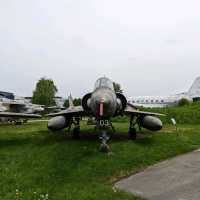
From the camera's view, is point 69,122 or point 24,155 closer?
point 24,155

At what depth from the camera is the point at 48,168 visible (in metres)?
7.66

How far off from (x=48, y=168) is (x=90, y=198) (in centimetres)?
254

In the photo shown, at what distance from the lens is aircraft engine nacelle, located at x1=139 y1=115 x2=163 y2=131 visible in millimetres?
12609

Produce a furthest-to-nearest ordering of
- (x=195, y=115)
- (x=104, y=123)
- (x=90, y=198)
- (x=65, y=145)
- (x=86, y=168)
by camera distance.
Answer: (x=195, y=115)
(x=65, y=145)
(x=104, y=123)
(x=86, y=168)
(x=90, y=198)

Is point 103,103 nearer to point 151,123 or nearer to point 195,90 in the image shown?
point 151,123

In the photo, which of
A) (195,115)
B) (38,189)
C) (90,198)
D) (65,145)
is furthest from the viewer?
(195,115)

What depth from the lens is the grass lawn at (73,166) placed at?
5.79 m

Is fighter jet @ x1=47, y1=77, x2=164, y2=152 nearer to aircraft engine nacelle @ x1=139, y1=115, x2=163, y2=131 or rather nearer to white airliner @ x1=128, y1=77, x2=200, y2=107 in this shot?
aircraft engine nacelle @ x1=139, y1=115, x2=163, y2=131

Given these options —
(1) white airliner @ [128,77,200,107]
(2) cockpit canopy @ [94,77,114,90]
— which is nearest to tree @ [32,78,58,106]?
(1) white airliner @ [128,77,200,107]

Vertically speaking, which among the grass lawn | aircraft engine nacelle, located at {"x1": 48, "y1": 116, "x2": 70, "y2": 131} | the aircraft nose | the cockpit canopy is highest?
the cockpit canopy

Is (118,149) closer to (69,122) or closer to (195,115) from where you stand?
(69,122)

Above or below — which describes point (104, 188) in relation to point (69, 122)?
below

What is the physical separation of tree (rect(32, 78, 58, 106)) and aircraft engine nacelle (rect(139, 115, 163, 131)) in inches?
2030

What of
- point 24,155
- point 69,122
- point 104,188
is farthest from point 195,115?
point 104,188
